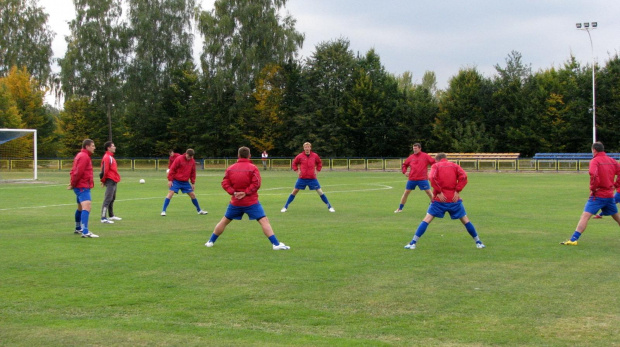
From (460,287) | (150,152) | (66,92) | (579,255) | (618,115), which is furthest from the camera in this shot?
(150,152)

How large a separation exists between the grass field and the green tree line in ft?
157

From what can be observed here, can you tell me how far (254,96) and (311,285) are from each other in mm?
57465

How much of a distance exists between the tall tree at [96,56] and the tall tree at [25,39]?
895cm

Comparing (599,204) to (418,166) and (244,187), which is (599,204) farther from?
(418,166)

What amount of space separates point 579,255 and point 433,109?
55023 mm

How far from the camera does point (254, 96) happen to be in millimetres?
64375

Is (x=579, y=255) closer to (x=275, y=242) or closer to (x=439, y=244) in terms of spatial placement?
(x=439, y=244)

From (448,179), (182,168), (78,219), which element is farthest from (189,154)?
(448,179)

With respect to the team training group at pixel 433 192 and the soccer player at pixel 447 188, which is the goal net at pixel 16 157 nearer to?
the team training group at pixel 433 192

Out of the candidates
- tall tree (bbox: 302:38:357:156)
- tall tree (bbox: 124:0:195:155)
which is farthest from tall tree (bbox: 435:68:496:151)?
tall tree (bbox: 124:0:195:155)

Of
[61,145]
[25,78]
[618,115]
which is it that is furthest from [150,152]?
[618,115]

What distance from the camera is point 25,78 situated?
64.5 meters

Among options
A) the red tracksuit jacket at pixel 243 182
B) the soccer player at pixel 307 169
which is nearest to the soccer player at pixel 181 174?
the soccer player at pixel 307 169

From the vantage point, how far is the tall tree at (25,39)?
6956cm
